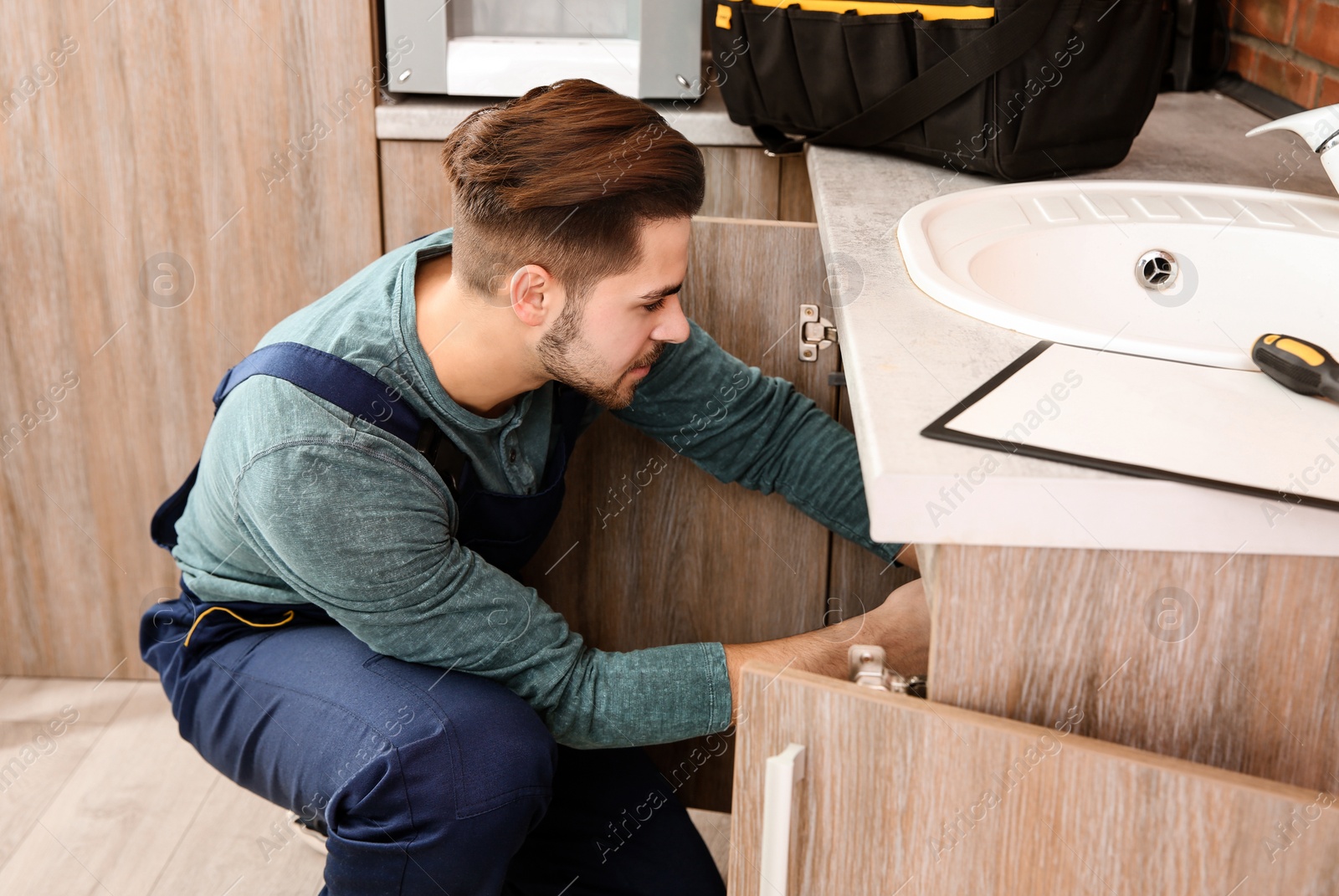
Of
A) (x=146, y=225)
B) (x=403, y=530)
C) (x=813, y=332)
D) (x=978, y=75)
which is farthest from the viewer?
(x=146, y=225)

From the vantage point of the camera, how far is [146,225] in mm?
1376

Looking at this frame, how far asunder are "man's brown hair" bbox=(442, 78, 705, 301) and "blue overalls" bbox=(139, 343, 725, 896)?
16 centimetres

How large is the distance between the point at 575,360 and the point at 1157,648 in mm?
535

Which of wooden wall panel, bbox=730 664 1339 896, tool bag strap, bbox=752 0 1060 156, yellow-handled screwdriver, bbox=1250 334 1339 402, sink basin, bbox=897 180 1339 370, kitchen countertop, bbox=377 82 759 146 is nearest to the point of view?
wooden wall panel, bbox=730 664 1339 896

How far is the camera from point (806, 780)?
57cm

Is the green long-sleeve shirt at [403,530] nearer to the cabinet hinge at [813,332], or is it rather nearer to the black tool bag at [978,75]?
the cabinet hinge at [813,332]

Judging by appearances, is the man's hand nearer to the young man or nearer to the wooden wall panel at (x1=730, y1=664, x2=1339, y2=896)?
the young man

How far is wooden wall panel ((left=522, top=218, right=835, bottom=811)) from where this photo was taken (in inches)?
44.5

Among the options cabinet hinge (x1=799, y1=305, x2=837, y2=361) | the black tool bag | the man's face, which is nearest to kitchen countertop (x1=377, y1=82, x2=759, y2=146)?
the black tool bag

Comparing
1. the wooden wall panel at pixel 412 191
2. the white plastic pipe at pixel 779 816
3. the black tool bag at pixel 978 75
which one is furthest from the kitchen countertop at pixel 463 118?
the white plastic pipe at pixel 779 816

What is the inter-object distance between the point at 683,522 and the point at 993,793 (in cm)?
68

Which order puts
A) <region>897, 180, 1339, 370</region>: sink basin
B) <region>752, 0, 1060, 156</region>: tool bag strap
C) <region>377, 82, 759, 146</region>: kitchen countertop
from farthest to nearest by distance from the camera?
<region>377, 82, 759, 146</region>: kitchen countertop < <region>752, 0, 1060, 156</region>: tool bag strap < <region>897, 180, 1339, 370</region>: sink basin

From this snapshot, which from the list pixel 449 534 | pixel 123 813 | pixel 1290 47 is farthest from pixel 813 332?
pixel 123 813

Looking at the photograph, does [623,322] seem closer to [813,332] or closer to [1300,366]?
[813,332]
